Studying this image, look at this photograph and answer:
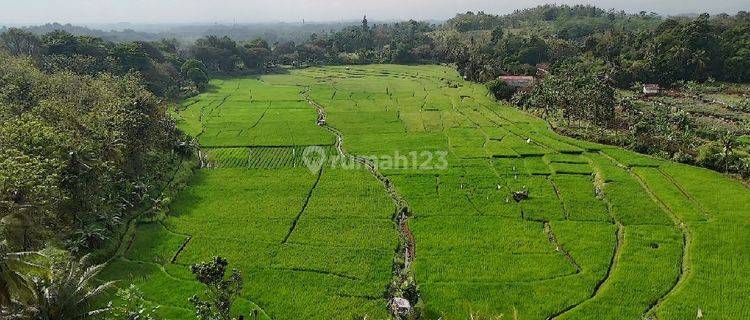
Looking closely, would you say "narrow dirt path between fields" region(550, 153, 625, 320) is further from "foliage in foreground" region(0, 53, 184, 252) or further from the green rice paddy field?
"foliage in foreground" region(0, 53, 184, 252)

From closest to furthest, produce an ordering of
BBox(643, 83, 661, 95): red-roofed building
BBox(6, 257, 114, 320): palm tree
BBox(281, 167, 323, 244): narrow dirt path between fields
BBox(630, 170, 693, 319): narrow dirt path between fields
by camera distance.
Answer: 1. BBox(6, 257, 114, 320): palm tree
2. BBox(630, 170, 693, 319): narrow dirt path between fields
3. BBox(281, 167, 323, 244): narrow dirt path between fields
4. BBox(643, 83, 661, 95): red-roofed building

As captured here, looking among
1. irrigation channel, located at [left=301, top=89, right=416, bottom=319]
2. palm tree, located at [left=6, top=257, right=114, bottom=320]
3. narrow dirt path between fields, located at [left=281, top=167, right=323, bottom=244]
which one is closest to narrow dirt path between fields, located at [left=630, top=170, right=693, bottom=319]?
irrigation channel, located at [left=301, top=89, right=416, bottom=319]

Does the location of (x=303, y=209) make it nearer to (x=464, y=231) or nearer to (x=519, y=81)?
(x=464, y=231)

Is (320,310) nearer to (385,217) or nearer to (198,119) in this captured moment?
(385,217)

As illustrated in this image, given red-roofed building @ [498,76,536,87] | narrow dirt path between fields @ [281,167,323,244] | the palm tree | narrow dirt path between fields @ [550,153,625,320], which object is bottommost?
narrow dirt path between fields @ [281,167,323,244]

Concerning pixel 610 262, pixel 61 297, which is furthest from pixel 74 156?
pixel 610 262

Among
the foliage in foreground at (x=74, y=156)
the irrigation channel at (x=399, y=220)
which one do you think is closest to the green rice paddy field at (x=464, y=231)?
the irrigation channel at (x=399, y=220)

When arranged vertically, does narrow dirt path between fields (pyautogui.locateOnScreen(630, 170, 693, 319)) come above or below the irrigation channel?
above
